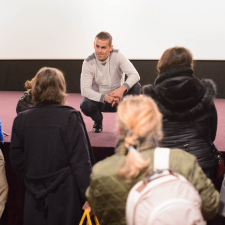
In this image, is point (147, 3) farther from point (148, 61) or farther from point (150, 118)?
point (150, 118)

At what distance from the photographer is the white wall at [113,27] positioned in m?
4.80

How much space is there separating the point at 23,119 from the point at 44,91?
200 mm

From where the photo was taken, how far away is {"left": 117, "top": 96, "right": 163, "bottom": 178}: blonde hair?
3.28 ft

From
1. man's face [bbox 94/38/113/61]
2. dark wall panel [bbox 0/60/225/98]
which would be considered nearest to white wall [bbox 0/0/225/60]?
dark wall panel [bbox 0/60/225/98]

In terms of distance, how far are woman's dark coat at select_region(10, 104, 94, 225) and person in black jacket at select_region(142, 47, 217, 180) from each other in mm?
483

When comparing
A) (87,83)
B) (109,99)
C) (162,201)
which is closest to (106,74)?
(87,83)

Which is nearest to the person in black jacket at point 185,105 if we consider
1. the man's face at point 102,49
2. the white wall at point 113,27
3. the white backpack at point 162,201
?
the white backpack at point 162,201

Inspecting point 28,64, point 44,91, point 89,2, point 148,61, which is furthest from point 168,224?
point 28,64

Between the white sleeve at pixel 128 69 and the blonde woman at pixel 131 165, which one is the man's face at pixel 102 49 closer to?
the white sleeve at pixel 128 69

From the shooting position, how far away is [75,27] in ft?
17.8

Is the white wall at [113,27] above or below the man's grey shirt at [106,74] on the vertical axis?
above

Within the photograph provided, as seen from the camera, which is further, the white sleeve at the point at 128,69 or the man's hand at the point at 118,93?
the white sleeve at the point at 128,69

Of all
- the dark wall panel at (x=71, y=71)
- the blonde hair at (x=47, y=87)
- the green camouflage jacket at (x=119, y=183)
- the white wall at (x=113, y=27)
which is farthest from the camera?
the dark wall panel at (x=71, y=71)

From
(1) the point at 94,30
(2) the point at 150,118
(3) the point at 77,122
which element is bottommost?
(3) the point at 77,122
